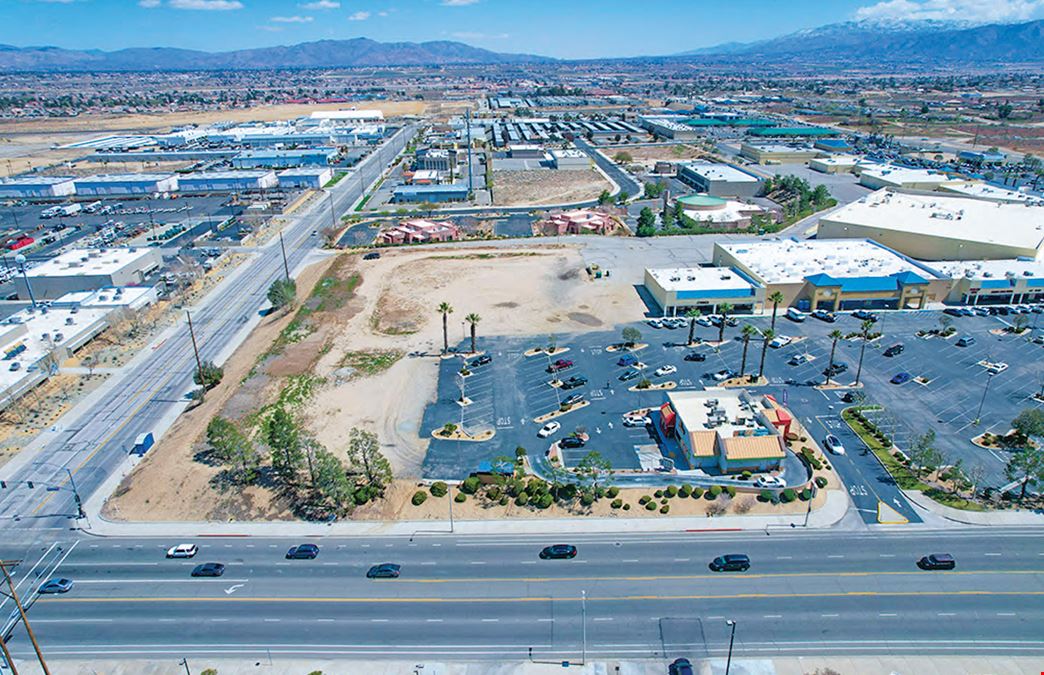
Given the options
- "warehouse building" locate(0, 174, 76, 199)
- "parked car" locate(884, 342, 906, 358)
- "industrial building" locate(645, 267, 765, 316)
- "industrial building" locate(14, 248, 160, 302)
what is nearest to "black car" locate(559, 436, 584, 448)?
"industrial building" locate(645, 267, 765, 316)

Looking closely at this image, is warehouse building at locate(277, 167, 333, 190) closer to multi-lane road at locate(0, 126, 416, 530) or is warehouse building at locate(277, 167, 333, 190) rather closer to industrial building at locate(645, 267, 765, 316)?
multi-lane road at locate(0, 126, 416, 530)

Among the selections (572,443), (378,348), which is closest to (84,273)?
(378,348)

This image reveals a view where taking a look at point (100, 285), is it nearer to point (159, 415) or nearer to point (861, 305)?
point (159, 415)

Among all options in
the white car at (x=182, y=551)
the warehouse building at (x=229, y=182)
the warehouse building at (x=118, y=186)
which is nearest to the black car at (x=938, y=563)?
the white car at (x=182, y=551)

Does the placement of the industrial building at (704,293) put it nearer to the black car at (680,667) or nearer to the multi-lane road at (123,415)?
the black car at (680,667)

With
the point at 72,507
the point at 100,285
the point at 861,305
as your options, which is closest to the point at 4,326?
the point at 100,285

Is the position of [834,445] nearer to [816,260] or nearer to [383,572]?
[383,572]
